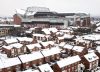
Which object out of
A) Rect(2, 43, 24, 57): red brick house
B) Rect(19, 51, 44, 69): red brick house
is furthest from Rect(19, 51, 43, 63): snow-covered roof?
Rect(2, 43, 24, 57): red brick house

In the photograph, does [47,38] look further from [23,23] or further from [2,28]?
[23,23]

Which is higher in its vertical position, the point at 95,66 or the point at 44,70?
the point at 44,70

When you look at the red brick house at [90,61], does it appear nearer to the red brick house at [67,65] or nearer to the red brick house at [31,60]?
the red brick house at [67,65]

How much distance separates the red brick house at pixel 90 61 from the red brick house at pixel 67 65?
1.65 m

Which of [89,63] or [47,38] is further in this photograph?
[47,38]

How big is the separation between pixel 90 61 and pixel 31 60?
498 inches

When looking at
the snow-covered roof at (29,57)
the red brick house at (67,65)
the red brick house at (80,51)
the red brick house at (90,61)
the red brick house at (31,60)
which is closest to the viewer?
the red brick house at (67,65)

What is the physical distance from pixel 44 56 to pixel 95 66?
11.6 m

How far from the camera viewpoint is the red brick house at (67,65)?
36.7 meters

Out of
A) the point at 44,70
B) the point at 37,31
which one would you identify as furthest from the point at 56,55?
the point at 37,31

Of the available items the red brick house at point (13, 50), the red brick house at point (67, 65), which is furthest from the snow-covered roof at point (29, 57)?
the red brick house at point (13, 50)

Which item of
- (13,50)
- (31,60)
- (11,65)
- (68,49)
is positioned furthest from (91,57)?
(13,50)

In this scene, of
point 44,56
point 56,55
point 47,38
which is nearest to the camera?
point 44,56

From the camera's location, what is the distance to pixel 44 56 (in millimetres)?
43438
